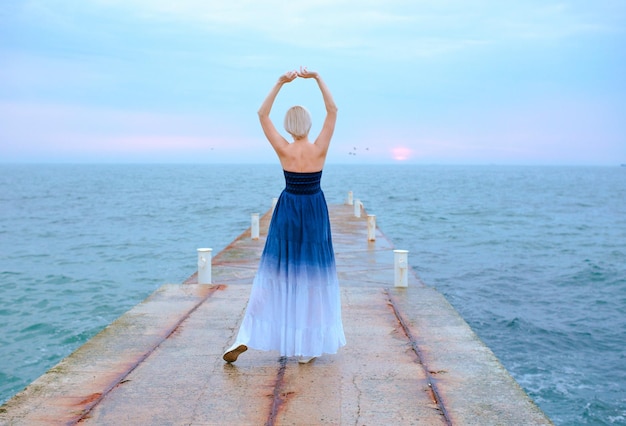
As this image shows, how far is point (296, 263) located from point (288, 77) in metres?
1.64

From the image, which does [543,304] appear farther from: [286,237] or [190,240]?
[190,240]

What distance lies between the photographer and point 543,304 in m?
15.8

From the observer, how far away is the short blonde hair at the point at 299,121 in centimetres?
546

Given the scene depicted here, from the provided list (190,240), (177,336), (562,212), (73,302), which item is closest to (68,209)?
(190,240)

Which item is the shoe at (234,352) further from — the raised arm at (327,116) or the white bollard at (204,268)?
the white bollard at (204,268)

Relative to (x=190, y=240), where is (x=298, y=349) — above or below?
above

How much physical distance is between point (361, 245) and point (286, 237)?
12888 mm

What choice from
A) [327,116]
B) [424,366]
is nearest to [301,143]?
[327,116]

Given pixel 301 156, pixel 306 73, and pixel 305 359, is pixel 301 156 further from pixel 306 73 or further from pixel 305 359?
pixel 305 359

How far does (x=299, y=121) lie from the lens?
18.0 feet

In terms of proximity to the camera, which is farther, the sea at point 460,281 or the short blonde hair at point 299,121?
the sea at point 460,281

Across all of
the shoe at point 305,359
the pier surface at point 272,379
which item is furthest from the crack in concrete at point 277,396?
the shoe at point 305,359

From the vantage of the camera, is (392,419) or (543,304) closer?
(392,419)

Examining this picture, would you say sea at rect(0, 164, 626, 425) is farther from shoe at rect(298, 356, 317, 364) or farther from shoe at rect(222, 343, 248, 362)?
shoe at rect(222, 343, 248, 362)
